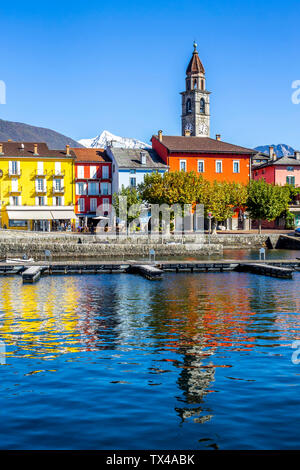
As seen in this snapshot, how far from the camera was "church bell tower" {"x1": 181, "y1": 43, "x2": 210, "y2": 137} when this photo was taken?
12650 cm

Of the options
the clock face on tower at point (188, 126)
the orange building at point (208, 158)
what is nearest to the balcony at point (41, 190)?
the orange building at point (208, 158)

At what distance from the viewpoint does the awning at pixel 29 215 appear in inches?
2938

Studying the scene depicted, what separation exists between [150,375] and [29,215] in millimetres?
63158

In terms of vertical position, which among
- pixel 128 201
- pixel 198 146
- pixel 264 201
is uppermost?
pixel 198 146

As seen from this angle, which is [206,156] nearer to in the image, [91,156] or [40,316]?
[91,156]

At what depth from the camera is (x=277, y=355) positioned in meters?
→ 17.0

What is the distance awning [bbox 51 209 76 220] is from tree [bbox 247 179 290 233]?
2519 centimetres

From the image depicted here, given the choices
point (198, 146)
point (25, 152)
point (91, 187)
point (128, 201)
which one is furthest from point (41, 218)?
point (198, 146)

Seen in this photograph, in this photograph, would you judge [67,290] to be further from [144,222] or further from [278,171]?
[278,171]

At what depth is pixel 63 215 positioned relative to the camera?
255ft

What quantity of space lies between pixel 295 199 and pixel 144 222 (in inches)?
1039

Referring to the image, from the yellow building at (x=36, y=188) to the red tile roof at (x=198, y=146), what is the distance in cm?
1519

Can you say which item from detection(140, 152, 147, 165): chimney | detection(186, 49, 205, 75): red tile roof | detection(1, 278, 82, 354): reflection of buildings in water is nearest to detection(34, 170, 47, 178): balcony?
detection(140, 152, 147, 165): chimney

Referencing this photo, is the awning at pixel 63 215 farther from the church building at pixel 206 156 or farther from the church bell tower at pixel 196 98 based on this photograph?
the church bell tower at pixel 196 98
